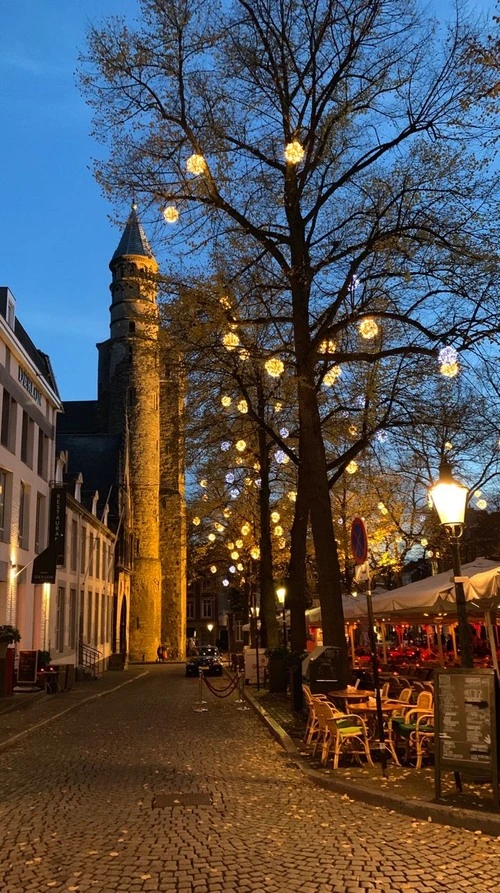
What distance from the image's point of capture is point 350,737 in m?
9.57

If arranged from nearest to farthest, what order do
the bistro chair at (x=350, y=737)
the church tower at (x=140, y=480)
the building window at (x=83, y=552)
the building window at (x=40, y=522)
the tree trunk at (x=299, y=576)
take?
the bistro chair at (x=350, y=737)
the tree trunk at (x=299, y=576)
the building window at (x=40, y=522)
the building window at (x=83, y=552)
the church tower at (x=140, y=480)

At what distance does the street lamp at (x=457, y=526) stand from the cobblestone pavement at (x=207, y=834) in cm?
217

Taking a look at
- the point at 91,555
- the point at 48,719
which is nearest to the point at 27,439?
the point at 48,719

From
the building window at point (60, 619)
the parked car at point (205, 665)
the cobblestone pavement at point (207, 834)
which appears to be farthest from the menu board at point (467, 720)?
the parked car at point (205, 665)

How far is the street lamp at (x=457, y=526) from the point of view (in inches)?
336

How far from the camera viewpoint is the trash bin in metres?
12.4

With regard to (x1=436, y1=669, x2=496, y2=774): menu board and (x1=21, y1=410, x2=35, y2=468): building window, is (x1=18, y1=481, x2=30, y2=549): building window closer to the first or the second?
(x1=21, y1=410, x2=35, y2=468): building window

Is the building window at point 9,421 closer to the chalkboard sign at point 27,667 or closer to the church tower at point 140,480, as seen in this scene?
the chalkboard sign at point 27,667

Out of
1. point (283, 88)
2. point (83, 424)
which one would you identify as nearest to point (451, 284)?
point (283, 88)

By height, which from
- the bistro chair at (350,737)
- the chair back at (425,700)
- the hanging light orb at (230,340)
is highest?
the hanging light orb at (230,340)

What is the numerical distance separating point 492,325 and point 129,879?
10090 mm

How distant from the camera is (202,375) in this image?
55.3ft

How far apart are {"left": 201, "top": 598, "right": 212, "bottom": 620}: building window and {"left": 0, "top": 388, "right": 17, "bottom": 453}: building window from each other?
227 ft

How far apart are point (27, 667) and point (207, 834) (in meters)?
17.9
